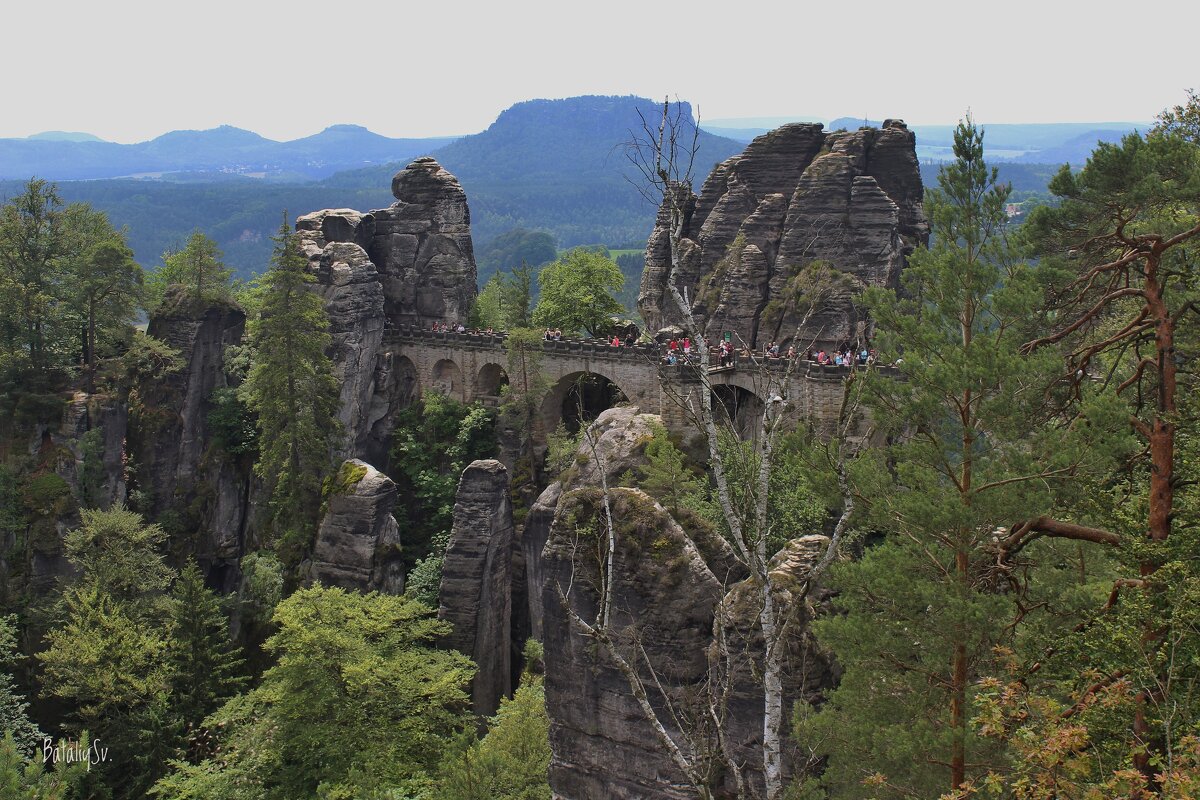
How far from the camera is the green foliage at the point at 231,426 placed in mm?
46938

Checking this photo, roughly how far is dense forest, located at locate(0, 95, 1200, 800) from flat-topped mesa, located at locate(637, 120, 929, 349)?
1784mm

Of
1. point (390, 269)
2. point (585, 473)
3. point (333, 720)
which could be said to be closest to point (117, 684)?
point (333, 720)

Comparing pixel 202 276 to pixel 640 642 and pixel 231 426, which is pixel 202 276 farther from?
pixel 640 642

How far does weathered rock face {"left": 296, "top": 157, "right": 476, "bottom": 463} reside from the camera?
1892 inches

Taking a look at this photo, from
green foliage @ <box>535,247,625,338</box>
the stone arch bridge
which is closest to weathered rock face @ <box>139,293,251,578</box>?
the stone arch bridge

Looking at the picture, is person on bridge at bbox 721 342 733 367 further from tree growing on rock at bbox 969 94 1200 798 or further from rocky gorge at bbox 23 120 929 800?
tree growing on rock at bbox 969 94 1200 798

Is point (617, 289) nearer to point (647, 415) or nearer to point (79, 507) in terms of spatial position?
point (647, 415)

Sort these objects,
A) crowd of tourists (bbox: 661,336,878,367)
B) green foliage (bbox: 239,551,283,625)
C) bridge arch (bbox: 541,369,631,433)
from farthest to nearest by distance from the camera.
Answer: bridge arch (bbox: 541,369,631,433) → green foliage (bbox: 239,551,283,625) → crowd of tourists (bbox: 661,336,878,367)

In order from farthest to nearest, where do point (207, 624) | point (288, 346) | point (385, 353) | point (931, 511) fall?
point (385, 353) < point (288, 346) < point (207, 624) < point (931, 511)

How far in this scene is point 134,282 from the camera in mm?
47594

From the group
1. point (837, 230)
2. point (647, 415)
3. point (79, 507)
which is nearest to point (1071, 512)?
point (647, 415)

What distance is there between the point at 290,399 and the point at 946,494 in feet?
107

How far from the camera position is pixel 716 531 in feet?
71.2

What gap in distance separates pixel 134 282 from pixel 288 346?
11467 millimetres
